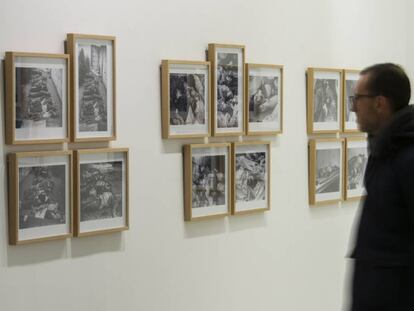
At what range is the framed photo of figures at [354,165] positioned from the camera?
594 centimetres

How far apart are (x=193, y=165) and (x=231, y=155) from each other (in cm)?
34

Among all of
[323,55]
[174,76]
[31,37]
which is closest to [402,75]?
[174,76]

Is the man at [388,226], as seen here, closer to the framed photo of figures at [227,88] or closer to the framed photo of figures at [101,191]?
the framed photo of figures at [101,191]

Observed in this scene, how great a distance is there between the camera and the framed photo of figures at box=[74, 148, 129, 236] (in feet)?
13.5

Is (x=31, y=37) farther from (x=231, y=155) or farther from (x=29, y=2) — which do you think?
(x=231, y=155)

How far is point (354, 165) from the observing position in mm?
6027

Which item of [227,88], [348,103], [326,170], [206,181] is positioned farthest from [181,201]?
[348,103]

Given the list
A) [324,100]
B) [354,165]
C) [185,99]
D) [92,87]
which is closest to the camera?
[92,87]

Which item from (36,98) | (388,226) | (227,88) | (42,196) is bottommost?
(388,226)

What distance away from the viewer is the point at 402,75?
364 centimetres

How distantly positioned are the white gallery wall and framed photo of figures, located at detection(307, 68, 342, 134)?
65mm

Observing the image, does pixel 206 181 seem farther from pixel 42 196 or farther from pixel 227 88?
pixel 42 196

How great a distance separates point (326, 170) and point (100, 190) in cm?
208

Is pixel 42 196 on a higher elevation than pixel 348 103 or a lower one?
lower
